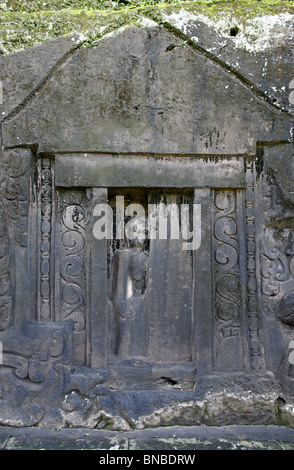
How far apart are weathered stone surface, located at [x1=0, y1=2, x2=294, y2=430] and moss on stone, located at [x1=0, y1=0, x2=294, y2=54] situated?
0.31 feet

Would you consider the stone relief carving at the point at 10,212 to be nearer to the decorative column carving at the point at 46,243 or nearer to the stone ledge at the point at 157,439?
the decorative column carving at the point at 46,243

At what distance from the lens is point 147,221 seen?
383 cm

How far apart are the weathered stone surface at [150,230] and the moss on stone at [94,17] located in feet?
0.31

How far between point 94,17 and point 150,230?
1.93 metres

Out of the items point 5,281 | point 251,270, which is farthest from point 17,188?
point 251,270

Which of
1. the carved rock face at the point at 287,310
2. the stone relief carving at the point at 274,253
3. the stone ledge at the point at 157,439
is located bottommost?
the stone ledge at the point at 157,439

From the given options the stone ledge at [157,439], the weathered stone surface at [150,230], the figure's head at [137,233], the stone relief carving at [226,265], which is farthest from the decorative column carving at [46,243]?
the stone relief carving at [226,265]

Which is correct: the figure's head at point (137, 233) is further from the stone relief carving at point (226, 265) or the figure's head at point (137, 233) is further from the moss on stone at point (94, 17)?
the moss on stone at point (94, 17)

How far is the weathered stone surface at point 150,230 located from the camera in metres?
3.47

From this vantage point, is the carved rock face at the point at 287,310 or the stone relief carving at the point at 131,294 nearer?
the carved rock face at the point at 287,310

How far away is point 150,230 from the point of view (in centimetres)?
370

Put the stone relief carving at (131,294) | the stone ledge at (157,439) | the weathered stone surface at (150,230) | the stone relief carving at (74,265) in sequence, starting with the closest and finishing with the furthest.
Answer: the stone ledge at (157,439)
the weathered stone surface at (150,230)
the stone relief carving at (74,265)
the stone relief carving at (131,294)

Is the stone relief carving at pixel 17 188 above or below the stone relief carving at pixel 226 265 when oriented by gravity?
above

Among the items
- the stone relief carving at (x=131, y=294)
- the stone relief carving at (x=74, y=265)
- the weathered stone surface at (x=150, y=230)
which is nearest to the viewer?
the weathered stone surface at (x=150, y=230)
